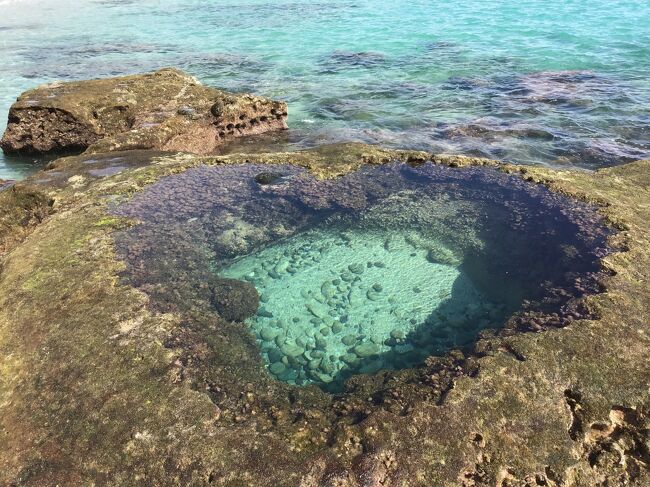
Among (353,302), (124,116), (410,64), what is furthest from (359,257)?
(410,64)

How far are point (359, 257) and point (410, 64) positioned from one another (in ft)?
49.4

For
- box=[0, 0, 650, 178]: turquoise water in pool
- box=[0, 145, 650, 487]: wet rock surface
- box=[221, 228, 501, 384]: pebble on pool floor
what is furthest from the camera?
box=[0, 0, 650, 178]: turquoise water in pool

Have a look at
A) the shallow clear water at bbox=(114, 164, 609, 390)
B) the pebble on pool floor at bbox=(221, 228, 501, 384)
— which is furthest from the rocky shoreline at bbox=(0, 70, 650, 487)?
the pebble on pool floor at bbox=(221, 228, 501, 384)

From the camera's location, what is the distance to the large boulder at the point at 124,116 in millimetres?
10383

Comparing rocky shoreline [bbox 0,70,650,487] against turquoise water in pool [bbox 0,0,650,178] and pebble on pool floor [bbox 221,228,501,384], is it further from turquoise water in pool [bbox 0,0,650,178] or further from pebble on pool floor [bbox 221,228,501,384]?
turquoise water in pool [bbox 0,0,650,178]

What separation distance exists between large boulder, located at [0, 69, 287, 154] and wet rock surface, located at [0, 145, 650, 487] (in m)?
5.95

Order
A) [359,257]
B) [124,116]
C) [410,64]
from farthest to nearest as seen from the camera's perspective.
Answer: [410,64]
[124,116]
[359,257]

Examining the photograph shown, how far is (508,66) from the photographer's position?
58.2 ft

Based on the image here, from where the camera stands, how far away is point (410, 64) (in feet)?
61.7

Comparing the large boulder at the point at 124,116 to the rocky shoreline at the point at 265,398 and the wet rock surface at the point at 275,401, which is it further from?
the wet rock surface at the point at 275,401

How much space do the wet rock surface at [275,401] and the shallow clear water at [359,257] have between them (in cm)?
26

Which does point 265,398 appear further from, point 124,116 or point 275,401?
point 124,116

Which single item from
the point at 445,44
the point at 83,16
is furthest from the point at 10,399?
the point at 83,16

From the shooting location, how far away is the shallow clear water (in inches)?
191
